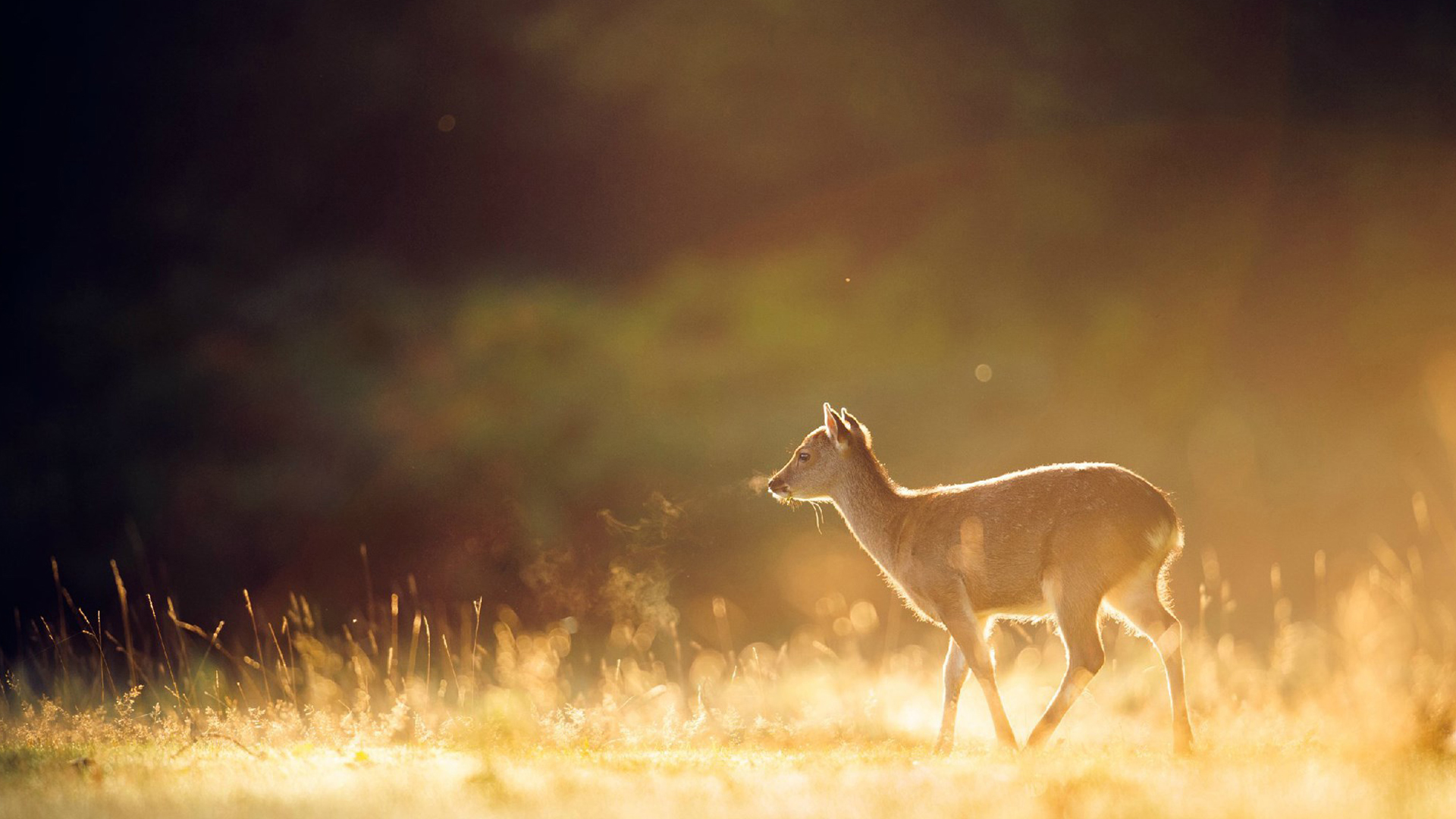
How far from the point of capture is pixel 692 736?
31.5 feet

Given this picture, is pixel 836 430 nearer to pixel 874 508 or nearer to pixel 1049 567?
pixel 874 508

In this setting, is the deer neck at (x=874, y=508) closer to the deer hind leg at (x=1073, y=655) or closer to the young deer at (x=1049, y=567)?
the young deer at (x=1049, y=567)

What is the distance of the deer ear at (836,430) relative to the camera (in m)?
11.0

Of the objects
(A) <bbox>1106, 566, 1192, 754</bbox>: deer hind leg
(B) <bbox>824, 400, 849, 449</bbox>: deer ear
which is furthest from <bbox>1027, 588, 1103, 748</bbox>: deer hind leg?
(B) <bbox>824, 400, 849, 449</bbox>: deer ear

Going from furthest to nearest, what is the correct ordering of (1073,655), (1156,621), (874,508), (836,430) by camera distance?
(836,430), (874,508), (1156,621), (1073,655)

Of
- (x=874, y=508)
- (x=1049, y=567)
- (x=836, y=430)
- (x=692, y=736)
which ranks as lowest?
(x=692, y=736)

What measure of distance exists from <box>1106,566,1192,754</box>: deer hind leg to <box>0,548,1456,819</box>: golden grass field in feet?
1.28

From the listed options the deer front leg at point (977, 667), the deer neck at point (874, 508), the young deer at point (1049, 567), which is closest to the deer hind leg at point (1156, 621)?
the young deer at point (1049, 567)

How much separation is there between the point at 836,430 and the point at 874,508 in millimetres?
841

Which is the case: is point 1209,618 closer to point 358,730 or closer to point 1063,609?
point 1063,609

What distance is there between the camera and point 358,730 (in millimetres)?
8680

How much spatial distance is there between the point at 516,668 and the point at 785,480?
313 cm

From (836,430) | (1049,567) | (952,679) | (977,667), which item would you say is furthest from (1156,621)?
(836,430)

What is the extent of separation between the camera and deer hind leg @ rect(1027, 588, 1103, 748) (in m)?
8.55
